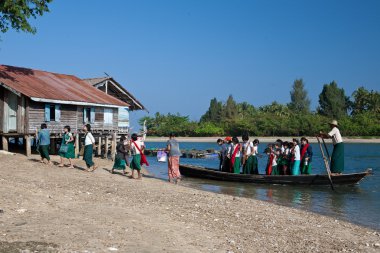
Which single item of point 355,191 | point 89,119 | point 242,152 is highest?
point 89,119

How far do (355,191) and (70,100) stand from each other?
50.9 ft

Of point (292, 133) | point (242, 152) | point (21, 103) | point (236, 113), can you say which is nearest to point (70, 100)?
point (21, 103)

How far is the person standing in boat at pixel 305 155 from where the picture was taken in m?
18.2

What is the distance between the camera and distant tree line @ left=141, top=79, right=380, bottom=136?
7469 centimetres

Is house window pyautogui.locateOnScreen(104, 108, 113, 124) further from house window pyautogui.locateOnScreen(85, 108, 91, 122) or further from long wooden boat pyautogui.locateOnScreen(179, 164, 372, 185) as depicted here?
long wooden boat pyautogui.locateOnScreen(179, 164, 372, 185)

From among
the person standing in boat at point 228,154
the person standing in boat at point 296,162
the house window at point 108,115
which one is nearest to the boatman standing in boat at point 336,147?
the person standing in boat at point 296,162

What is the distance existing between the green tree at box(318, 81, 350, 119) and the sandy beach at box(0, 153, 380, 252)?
74.4 m

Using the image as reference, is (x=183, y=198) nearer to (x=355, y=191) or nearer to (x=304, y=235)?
(x=304, y=235)

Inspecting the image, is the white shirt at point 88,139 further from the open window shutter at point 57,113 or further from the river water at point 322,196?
the open window shutter at point 57,113

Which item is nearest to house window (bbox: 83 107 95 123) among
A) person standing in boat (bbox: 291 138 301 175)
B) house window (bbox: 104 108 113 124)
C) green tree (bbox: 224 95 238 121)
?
house window (bbox: 104 108 113 124)

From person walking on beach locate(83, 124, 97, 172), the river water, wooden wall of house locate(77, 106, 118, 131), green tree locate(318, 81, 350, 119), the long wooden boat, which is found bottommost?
the river water

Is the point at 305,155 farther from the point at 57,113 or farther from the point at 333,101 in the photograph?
the point at 333,101

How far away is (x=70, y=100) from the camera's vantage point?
941 inches

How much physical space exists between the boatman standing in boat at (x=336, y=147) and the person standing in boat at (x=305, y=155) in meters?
1.15
